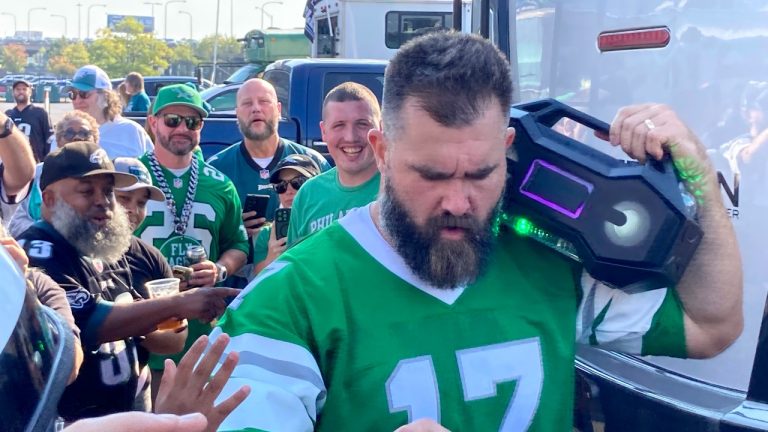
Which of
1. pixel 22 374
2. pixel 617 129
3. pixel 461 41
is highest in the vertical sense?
pixel 461 41

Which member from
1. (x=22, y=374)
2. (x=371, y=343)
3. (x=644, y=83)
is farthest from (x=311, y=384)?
(x=644, y=83)

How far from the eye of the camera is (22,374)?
4.97ft

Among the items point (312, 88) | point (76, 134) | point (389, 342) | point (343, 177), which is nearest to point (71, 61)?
point (312, 88)

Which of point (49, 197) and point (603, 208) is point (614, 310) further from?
point (49, 197)

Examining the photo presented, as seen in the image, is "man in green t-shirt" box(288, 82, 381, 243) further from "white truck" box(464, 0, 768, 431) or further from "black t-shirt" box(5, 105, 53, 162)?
"black t-shirt" box(5, 105, 53, 162)

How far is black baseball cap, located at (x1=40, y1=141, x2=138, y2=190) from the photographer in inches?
159

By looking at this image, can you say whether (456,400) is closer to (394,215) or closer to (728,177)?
(394,215)

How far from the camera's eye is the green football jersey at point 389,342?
2012 mm

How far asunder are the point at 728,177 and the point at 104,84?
5.92 meters

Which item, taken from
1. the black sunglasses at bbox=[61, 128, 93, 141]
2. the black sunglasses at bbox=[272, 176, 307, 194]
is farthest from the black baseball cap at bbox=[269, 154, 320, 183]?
the black sunglasses at bbox=[61, 128, 93, 141]

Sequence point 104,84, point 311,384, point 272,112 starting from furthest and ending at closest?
point 104,84 < point 272,112 < point 311,384

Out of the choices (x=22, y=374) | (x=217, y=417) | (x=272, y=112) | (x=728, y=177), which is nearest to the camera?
(x=22, y=374)

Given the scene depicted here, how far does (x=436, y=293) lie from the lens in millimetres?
2193

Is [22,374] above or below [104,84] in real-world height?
below
